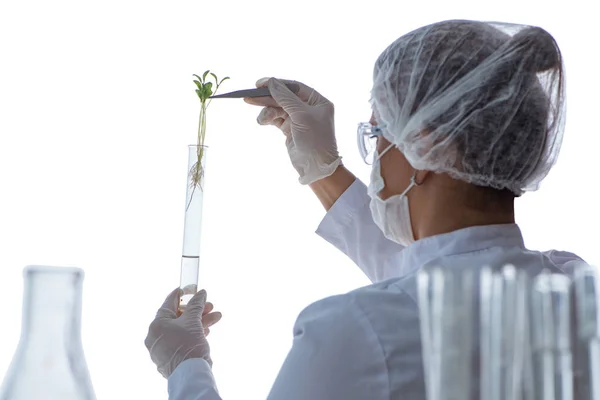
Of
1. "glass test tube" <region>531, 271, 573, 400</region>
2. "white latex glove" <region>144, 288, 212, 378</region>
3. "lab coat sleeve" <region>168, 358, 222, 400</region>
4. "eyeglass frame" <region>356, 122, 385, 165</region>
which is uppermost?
"eyeglass frame" <region>356, 122, 385, 165</region>

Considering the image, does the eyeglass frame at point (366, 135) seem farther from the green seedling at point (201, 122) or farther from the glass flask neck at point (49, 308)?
the glass flask neck at point (49, 308)

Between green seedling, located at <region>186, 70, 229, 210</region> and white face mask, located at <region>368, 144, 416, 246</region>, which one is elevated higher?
green seedling, located at <region>186, 70, 229, 210</region>

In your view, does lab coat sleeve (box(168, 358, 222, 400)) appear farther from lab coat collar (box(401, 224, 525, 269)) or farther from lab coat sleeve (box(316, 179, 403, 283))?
lab coat sleeve (box(316, 179, 403, 283))

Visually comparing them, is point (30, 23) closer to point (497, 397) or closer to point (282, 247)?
point (282, 247)

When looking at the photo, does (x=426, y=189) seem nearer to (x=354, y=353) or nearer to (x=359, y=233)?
(x=354, y=353)

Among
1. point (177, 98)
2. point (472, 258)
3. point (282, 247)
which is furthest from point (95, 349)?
point (472, 258)

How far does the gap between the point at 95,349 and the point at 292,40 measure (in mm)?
1034

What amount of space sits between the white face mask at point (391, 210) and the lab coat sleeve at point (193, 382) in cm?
42

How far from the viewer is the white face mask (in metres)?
1.27

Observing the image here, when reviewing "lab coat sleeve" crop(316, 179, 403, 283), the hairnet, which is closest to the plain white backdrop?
"lab coat sleeve" crop(316, 179, 403, 283)

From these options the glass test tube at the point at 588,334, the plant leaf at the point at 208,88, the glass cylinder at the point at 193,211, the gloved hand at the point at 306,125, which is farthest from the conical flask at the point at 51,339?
the gloved hand at the point at 306,125

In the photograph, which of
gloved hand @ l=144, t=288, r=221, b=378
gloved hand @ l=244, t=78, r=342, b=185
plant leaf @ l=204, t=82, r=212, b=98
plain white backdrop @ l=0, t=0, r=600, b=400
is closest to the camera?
gloved hand @ l=144, t=288, r=221, b=378

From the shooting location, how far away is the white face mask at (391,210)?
4.18ft

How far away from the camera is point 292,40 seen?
6.77ft
